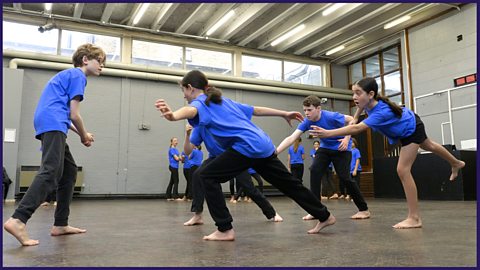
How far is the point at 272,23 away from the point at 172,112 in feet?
32.8

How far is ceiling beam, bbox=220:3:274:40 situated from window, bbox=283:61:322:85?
2857 mm

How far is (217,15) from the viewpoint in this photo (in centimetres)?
1145

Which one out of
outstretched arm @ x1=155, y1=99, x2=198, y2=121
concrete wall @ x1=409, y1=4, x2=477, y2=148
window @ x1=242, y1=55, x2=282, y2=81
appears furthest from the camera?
window @ x1=242, y1=55, x2=282, y2=81

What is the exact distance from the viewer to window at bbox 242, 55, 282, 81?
46.1 ft

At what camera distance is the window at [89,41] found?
11.6 meters

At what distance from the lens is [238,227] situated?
3471 millimetres

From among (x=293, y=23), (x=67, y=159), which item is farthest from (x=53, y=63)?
(x=67, y=159)

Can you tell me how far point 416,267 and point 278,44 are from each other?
12.5m

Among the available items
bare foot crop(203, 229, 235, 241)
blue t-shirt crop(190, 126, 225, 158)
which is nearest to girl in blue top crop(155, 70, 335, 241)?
bare foot crop(203, 229, 235, 241)

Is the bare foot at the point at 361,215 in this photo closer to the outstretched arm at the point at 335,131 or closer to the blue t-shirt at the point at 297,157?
the outstretched arm at the point at 335,131

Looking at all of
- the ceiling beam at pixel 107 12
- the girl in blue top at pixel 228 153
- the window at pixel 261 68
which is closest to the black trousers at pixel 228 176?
the girl in blue top at pixel 228 153

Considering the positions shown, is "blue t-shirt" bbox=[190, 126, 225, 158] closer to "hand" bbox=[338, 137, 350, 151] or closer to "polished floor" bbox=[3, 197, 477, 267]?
"polished floor" bbox=[3, 197, 477, 267]

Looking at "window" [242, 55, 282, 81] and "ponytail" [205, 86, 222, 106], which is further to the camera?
"window" [242, 55, 282, 81]

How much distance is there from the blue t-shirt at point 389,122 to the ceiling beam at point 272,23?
8.02 meters
